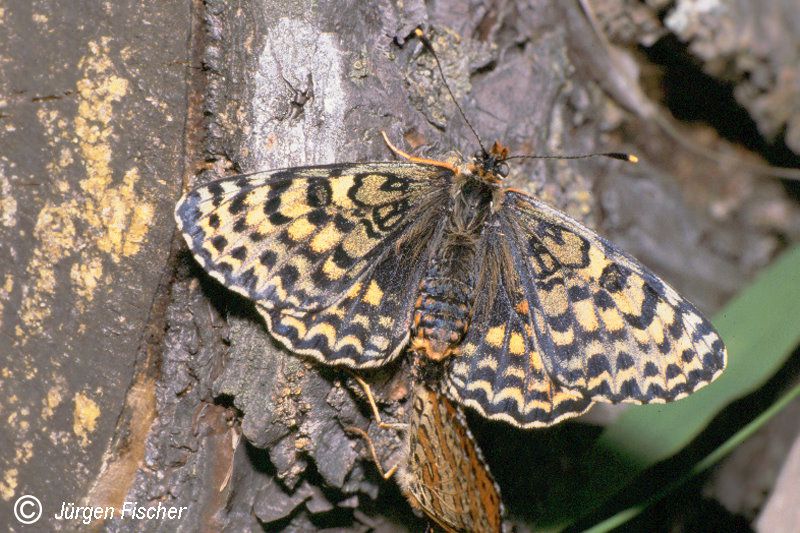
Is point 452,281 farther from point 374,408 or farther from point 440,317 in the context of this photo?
point 374,408

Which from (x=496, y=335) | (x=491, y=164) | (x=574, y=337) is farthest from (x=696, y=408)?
(x=491, y=164)

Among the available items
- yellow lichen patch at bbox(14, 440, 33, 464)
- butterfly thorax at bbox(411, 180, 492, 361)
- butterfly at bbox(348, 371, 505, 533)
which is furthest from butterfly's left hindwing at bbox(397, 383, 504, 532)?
yellow lichen patch at bbox(14, 440, 33, 464)

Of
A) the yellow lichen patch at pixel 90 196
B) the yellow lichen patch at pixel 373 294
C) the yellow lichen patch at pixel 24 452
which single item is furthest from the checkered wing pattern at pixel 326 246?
the yellow lichen patch at pixel 24 452

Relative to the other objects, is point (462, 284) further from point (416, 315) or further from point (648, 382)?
point (648, 382)

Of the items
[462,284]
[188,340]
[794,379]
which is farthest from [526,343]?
[794,379]

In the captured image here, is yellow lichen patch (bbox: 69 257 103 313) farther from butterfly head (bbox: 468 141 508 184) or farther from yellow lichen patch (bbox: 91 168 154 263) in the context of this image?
butterfly head (bbox: 468 141 508 184)

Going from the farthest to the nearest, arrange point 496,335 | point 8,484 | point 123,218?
point 496,335 < point 8,484 < point 123,218

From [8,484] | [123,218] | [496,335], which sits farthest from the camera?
[496,335]
